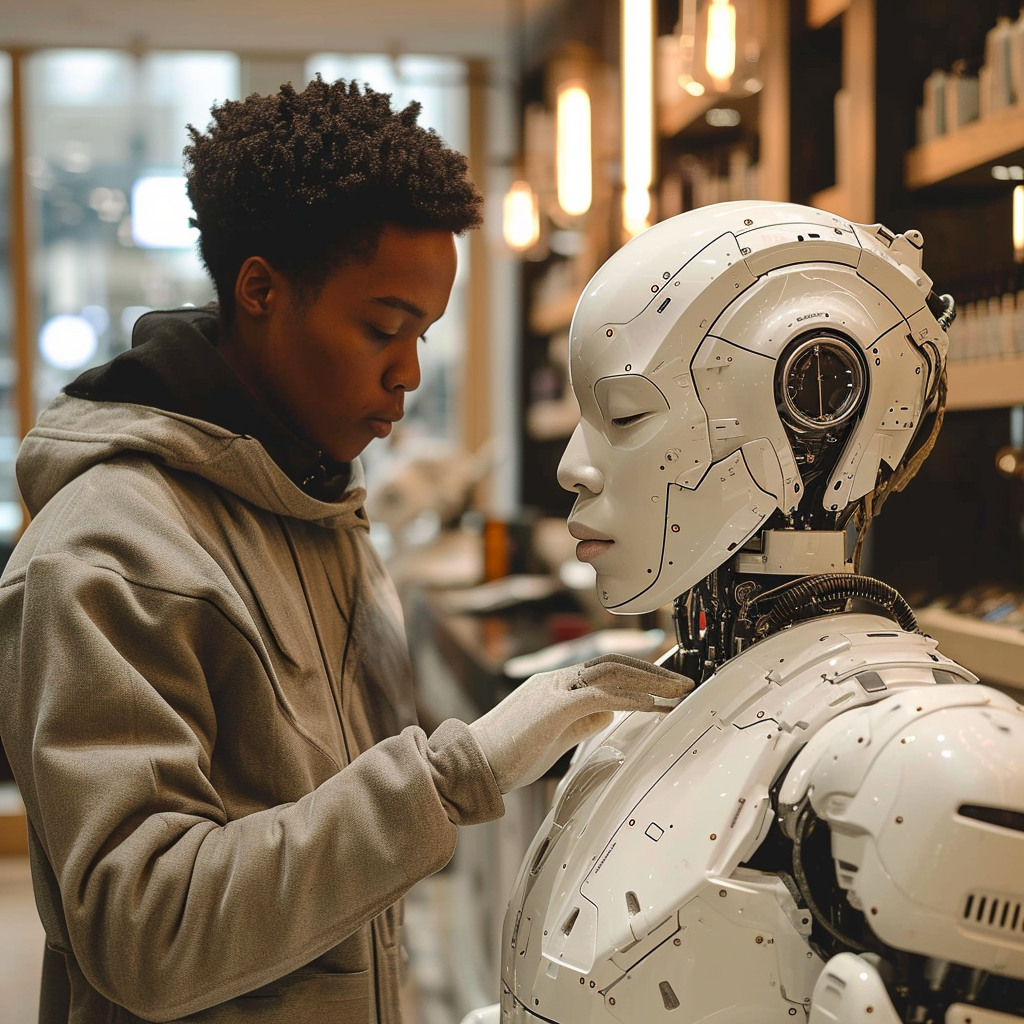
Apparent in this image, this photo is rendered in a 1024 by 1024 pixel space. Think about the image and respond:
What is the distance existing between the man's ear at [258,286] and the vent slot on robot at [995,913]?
769 millimetres

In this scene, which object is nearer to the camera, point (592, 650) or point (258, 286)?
point (258, 286)

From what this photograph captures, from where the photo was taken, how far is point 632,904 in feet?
2.89

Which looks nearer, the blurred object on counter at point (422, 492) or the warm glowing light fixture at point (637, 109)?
the warm glowing light fixture at point (637, 109)

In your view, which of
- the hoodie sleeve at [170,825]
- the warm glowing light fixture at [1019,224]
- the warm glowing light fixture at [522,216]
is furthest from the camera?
the warm glowing light fixture at [522,216]

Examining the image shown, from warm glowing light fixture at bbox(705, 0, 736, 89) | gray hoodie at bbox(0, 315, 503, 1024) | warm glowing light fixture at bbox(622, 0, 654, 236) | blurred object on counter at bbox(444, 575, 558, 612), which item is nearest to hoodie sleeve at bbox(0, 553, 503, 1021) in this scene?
gray hoodie at bbox(0, 315, 503, 1024)

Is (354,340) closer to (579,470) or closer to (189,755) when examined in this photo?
(579,470)

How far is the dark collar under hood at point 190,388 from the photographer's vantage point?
1.08 m

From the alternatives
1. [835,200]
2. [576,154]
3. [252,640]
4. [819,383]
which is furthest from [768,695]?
[576,154]

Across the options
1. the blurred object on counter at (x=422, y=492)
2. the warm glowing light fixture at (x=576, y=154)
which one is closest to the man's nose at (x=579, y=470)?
the warm glowing light fixture at (x=576, y=154)

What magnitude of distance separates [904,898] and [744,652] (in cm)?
26

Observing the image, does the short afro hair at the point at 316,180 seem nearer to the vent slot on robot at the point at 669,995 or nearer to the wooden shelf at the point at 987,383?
the vent slot on robot at the point at 669,995

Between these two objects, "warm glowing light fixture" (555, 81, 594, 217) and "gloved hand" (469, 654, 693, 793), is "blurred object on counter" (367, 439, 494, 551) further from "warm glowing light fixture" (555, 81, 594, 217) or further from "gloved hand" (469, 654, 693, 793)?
"gloved hand" (469, 654, 693, 793)

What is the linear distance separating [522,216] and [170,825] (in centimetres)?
302

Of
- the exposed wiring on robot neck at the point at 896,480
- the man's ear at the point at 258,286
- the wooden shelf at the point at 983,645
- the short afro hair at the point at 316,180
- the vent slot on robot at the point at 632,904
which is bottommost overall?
the vent slot on robot at the point at 632,904
